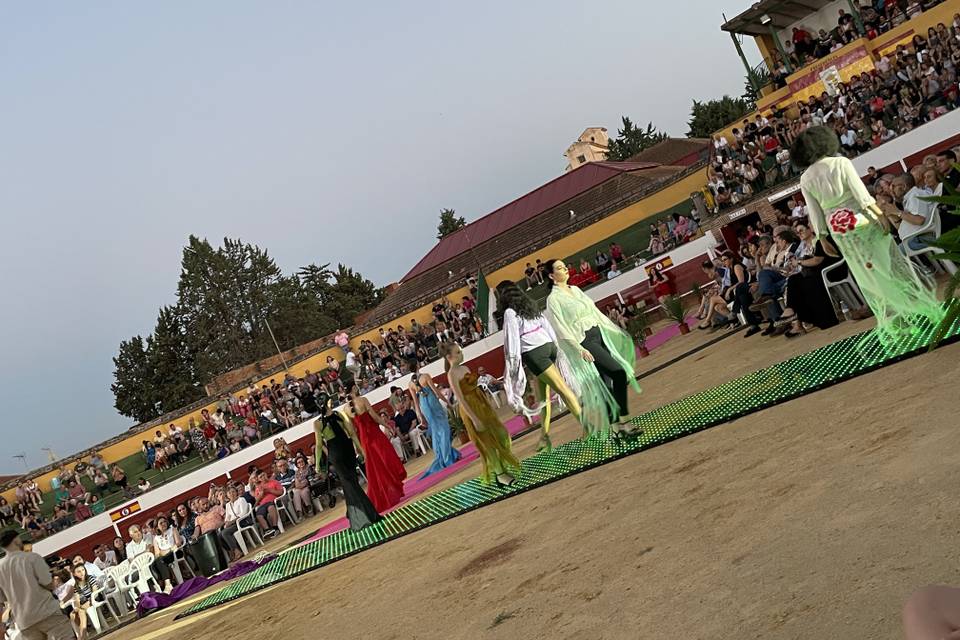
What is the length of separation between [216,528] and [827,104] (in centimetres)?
1898

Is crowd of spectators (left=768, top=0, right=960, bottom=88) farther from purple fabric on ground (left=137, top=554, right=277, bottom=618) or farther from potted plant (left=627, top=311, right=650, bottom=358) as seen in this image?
purple fabric on ground (left=137, top=554, right=277, bottom=618)

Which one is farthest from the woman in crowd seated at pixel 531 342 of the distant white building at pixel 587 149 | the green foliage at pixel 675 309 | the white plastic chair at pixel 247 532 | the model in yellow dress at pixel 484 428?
the distant white building at pixel 587 149

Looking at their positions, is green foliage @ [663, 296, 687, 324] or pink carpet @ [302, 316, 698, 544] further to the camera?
green foliage @ [663, 296, 687, 324]

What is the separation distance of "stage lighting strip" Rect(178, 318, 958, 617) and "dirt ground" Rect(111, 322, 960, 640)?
1.23ft

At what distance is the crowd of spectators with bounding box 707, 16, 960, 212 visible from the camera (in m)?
21.2

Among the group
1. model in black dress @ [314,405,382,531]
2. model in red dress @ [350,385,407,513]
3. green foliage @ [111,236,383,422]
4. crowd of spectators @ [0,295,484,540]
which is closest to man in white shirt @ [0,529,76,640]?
model in black dress @ [314,405,382,531]

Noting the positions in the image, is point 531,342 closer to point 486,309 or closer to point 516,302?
point 516,302

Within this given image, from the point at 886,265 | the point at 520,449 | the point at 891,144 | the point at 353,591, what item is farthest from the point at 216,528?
the point at 891,144

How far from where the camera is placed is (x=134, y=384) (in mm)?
77312

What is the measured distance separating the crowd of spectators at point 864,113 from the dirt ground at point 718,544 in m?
15.6

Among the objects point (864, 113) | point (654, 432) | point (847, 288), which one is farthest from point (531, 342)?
point (864, 113)

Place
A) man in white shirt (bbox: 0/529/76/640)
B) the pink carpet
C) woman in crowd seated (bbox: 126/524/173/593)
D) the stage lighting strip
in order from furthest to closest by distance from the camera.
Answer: woman in crowd seated (bbox: 126/524/173/593) → the pink carpet → man in white shirt (bbox: 0/529/76/640) → the stage lighting strip

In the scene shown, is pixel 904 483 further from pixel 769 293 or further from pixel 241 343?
pixel 241 343

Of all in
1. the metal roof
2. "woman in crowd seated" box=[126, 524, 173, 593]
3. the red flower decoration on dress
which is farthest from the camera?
the metal roof
